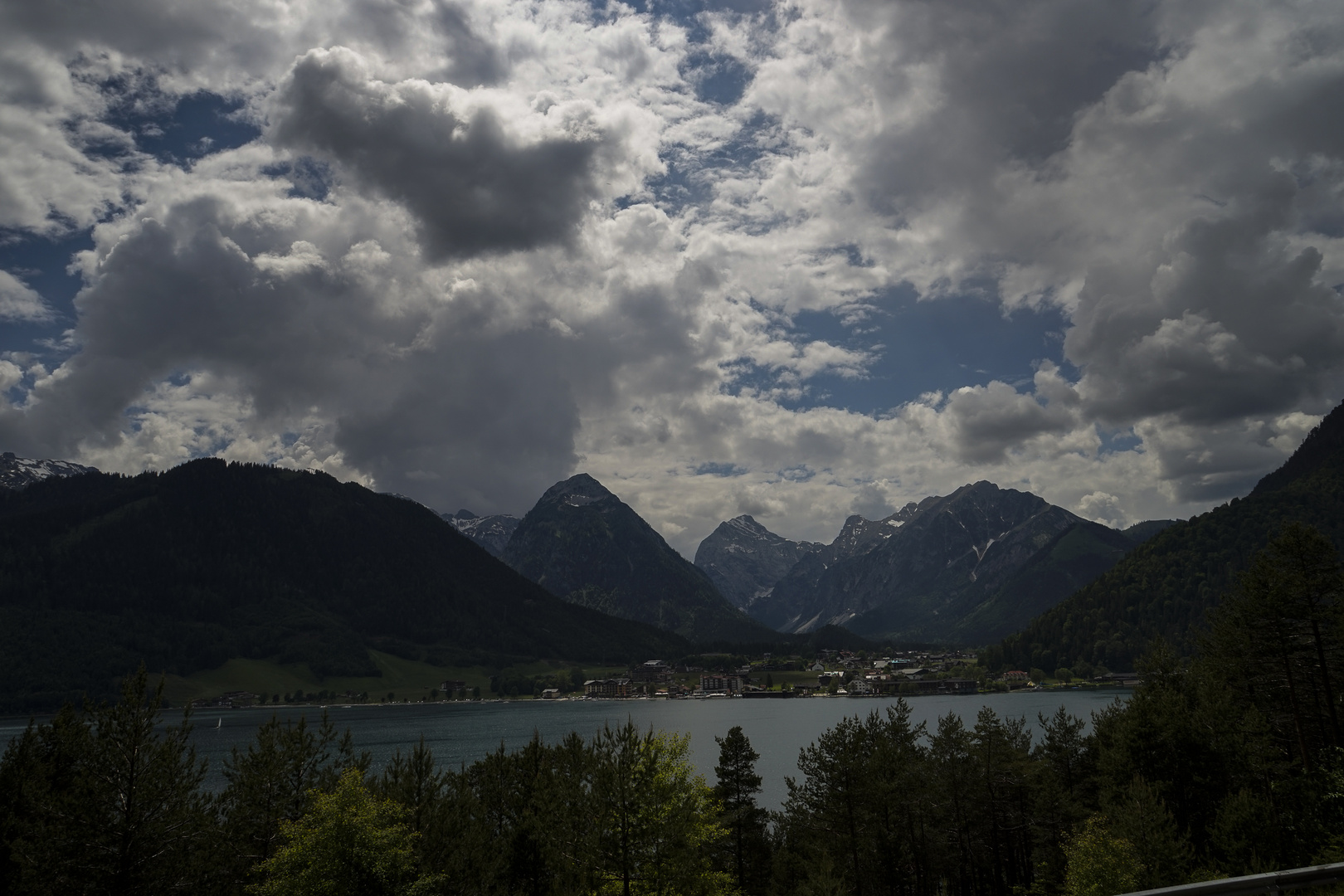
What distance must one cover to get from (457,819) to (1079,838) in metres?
37.4

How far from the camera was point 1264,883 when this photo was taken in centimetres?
1317

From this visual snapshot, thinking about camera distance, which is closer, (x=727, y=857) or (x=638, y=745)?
(x=638, y=745)

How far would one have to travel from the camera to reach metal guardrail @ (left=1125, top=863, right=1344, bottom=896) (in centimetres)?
1247

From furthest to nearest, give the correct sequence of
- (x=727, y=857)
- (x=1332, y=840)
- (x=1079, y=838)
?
(x=727, y=857), (x=1079, y=838), (x=1332, y=840)

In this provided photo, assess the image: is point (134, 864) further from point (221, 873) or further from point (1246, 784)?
point (1246, 784)

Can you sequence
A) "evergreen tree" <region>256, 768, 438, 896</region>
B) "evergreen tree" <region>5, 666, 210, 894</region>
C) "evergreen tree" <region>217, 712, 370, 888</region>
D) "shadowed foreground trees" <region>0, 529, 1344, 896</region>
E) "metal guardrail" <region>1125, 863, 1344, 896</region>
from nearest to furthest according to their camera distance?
"metal guardrail" <region>1125, 863, 1344, 896</region> < "evergreen tree" <region>256, 768, 438, 896</region> < "evergreen tree" <region>5, 666, 210, 894</region> < "shadowed foreground trees" <region>0, 529, 1344, 896</region> < "evergreen tree" <region>217, 712, 370, 888</region>

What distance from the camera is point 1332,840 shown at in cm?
3503

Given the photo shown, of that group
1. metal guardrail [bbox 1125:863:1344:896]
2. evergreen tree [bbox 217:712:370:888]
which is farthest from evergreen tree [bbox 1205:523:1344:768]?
evergreen tree [bbox 217:712:370:888]

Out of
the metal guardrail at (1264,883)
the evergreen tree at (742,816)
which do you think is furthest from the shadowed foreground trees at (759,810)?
the metal guardrail at (1264,883)

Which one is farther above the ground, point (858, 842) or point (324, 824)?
point (324, 824)

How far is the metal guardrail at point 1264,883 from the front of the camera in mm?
12469

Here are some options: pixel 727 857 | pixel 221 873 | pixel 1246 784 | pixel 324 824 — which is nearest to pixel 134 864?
pixel 221 873

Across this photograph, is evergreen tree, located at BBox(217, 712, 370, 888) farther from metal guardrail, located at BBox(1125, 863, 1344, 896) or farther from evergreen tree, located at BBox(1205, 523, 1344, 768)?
evergreen tree, located at BBox(1205, 523, 1344, 768)

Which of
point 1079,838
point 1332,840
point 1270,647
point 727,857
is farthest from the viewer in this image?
point 727,857
